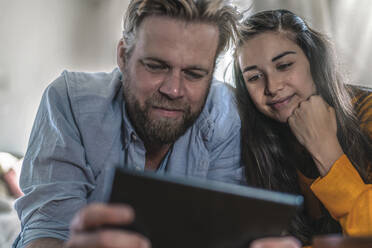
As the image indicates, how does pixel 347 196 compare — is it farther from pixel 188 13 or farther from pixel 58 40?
pixel 58 40

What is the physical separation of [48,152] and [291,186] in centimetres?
87

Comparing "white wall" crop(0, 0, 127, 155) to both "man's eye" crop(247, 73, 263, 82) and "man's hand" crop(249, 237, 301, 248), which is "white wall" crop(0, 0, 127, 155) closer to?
"man's eye" crop(247, 73, 263, 82)

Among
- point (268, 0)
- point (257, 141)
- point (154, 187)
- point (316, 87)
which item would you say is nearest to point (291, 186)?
point (257, 141)

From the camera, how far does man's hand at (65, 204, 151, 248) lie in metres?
0.61

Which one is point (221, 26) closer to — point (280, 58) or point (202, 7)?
point (202, 7)

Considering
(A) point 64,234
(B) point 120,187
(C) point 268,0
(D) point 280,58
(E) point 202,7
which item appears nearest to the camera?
(B) point 120,187

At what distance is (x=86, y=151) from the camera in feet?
4.02

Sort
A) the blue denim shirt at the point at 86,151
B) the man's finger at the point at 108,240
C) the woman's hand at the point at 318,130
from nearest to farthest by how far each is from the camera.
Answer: the man's finger at the point at 108,240, the blue denim shirt at the point at 86,151, the woman's hand at the point at 318,130

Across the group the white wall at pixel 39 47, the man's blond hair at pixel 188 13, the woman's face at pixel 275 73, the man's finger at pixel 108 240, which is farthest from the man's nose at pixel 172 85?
the white wall at pixel 39 47

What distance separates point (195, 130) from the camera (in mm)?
1438

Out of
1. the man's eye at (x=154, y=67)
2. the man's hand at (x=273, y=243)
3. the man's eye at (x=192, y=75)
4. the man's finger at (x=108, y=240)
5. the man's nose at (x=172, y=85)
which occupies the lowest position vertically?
the man's hand at (x=273, y=243)

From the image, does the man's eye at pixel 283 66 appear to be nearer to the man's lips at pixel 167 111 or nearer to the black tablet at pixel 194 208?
the man's lips at pixel 167 111

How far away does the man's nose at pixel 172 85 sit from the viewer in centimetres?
116

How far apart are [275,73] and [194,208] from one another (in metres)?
0.85
